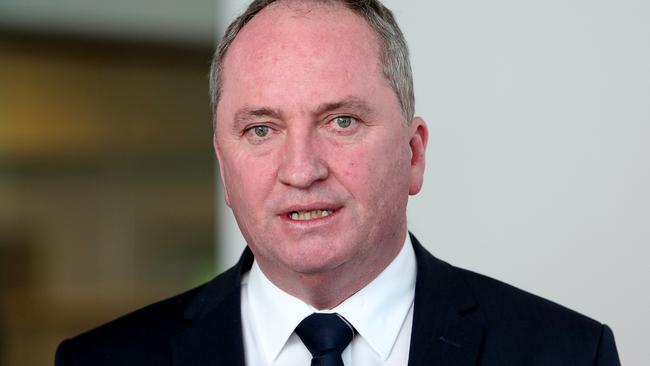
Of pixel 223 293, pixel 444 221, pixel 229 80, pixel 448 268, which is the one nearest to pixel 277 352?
pixel 223 293

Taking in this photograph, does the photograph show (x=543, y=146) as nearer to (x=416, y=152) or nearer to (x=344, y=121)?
(x=416, y=152)

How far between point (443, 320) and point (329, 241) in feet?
1.00

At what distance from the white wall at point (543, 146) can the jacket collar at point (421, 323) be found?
1.05 m

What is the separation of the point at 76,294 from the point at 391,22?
247 cm

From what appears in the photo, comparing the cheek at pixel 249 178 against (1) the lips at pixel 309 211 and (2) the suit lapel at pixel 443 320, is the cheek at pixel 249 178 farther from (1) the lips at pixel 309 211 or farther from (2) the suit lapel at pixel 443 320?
(2) the suit lapel at pixel 443 320

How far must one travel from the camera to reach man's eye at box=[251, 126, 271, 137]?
1.99 metres

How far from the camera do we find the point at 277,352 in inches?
81.7

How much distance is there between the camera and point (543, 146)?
3.29 metres

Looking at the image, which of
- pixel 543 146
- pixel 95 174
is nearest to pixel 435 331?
pixel 543 146

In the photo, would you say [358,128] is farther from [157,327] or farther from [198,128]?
[198,128]

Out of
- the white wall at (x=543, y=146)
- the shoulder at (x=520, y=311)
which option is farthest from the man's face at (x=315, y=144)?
the white wall at (x=543, y=146)

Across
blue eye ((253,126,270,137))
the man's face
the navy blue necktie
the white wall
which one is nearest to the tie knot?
the navy blue necktie

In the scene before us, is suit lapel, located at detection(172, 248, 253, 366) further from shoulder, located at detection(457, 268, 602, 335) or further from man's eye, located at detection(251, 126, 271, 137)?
shoulder, located at detection(457, 268, 602, 335)

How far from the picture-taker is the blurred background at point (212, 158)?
10.3ft
